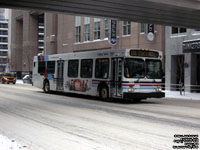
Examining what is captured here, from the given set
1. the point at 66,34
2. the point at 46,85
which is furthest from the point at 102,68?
the point at 66,34

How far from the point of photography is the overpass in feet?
62.8

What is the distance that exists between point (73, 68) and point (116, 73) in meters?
4.82

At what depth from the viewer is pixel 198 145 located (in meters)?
7.17

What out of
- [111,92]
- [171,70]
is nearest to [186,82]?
[171,70]

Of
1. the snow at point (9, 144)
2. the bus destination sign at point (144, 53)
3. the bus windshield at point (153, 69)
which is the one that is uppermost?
the bus destination sign at point (144, 53)

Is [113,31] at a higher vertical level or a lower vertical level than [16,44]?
lower

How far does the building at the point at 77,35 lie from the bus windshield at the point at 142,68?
17.1 metres

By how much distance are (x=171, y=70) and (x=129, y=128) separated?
24266 millimetres

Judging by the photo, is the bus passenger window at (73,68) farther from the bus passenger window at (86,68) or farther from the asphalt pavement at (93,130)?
the asphalt pavement at (93,130)

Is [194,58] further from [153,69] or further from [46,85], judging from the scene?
[46,85]

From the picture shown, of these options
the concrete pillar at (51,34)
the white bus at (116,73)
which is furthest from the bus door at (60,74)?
Result: the concrete pillar at (51,34)

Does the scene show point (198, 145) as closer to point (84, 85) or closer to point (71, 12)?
point (84, 85)

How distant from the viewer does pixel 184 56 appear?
3077 centimetres

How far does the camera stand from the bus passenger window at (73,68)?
820 inches
